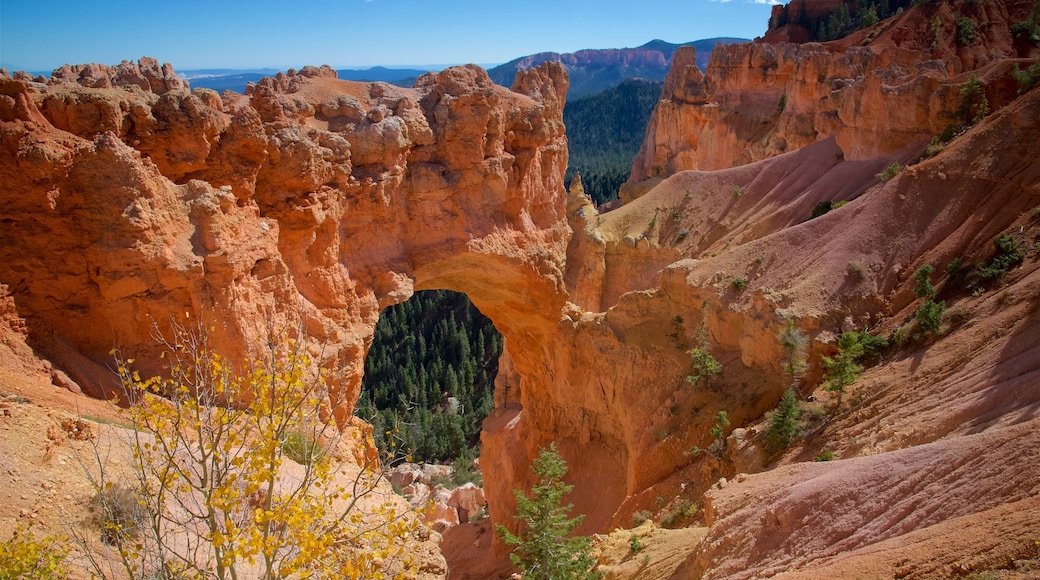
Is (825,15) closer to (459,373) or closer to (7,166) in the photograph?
(459,373)

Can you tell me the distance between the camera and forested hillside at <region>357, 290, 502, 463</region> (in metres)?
50.2

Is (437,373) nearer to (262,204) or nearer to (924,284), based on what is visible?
(262,204)

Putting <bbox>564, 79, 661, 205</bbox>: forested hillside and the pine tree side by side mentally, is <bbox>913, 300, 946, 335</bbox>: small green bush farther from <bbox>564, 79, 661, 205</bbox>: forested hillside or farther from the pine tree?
<bbox>564, 79, 661, 205</bbox>: forested hillside

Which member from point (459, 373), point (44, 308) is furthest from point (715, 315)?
point (459, 373)

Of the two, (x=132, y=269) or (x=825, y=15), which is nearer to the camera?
(x=132, y=269)

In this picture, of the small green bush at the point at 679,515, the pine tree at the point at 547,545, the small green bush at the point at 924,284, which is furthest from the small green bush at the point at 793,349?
the pine tree at the point at 547,545

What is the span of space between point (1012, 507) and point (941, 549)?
1070mm

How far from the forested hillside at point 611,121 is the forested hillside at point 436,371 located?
66.6 metres

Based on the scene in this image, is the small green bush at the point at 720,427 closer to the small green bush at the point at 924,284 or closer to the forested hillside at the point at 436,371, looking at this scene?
the small green bush at the point at 924,284

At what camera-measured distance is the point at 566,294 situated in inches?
1087

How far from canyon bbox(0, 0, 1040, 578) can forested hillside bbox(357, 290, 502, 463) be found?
61.7 feet

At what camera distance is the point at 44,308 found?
13828 mm


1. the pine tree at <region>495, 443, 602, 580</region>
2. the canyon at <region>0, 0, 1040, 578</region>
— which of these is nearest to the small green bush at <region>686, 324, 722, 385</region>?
the canyon at <region>0, 0, 1040, 578</region>

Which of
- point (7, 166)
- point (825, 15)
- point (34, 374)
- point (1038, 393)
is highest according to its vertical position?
point (825, 15)
